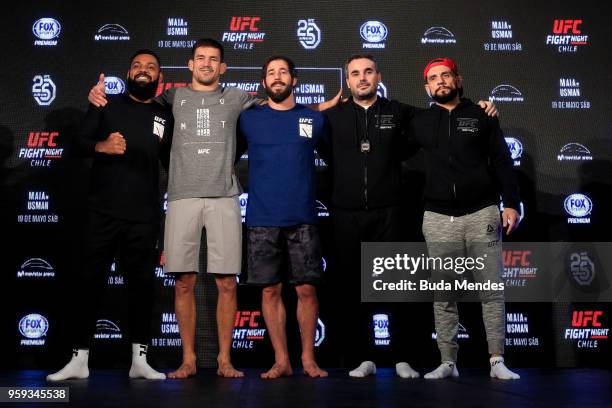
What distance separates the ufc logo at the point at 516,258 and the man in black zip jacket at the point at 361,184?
1233 mm

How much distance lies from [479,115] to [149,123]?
1.98m

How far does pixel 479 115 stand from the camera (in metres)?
4.49

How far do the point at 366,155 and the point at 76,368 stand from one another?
6.86 feet

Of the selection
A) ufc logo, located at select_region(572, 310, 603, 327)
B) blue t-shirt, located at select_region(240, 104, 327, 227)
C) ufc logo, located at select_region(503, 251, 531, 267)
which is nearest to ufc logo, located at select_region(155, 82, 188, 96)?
blue t-shirt, located at select_region(240, 104, 327, 227)

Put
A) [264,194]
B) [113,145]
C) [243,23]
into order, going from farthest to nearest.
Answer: [243,23] < [264,194] < [113,145]

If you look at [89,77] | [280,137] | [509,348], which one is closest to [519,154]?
[509,348]

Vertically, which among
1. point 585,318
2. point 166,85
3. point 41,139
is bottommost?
point 585,318

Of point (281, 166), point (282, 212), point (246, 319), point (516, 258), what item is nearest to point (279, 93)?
point (281, 166)

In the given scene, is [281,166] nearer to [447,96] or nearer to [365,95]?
[365,95]

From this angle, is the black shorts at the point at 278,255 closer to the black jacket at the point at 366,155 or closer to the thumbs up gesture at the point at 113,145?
the black jacket at the point at 366,155

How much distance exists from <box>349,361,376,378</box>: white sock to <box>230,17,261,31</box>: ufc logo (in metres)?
2.54

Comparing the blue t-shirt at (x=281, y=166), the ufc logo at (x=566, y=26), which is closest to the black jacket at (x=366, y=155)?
the blue t-shirt at (x=281, y=166)

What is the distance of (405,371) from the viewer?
434 centimetres

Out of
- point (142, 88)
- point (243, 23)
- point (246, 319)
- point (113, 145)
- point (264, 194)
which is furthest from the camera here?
point (243, 23)
